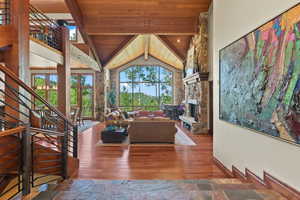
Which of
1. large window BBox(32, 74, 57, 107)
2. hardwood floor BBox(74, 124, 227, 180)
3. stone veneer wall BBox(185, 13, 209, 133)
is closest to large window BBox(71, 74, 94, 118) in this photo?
large window BBox(32, 74, 57, 107)

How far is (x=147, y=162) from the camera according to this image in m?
4.29

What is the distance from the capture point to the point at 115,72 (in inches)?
544

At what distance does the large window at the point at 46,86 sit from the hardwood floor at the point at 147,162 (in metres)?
6.84

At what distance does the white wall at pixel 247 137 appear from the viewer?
2127 mm

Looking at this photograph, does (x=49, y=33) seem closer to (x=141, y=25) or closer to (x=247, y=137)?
(x=141, y=25)

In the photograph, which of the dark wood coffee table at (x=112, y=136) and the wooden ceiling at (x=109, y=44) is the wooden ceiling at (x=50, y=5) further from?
the dark wood coffee table at (x=112, y=136)

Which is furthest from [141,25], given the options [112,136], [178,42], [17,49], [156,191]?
[156,191]

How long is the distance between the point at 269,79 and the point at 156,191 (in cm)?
186

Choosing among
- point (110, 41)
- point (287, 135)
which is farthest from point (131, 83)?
point (287, 135)

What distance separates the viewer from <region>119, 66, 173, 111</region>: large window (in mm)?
13984

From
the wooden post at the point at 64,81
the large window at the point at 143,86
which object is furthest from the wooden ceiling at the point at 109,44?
the large window at the point at 143,86

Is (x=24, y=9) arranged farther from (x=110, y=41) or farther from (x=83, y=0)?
(x=110, y=41)

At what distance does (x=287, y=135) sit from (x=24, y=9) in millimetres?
5022

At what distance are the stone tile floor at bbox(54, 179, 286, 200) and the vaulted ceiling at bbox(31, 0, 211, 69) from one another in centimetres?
649
